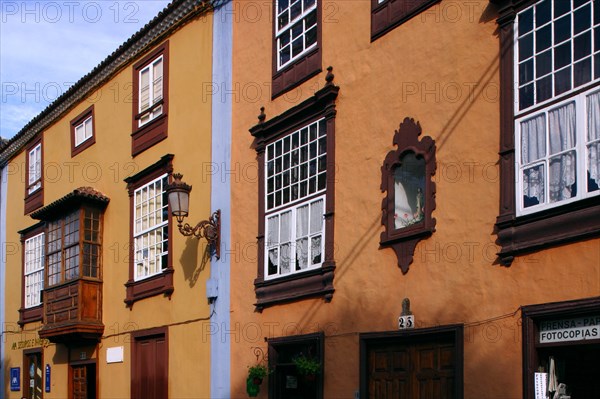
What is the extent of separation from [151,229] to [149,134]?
1.91m

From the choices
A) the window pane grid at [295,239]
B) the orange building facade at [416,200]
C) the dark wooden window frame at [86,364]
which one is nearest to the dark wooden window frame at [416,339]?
the orange building facade at [416,200]

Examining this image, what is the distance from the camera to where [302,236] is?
13109 millimetres

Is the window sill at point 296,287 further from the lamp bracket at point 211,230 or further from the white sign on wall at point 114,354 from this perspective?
the white sign on wall at point 114,354

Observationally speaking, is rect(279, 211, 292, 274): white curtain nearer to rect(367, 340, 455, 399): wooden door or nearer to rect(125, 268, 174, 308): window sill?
rect(367, 340, 455, 399): wooden door

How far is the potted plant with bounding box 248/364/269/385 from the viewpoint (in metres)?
13.3

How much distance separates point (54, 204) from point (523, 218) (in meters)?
12.9

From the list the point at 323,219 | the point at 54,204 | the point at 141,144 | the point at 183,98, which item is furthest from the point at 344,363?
the point at 54,204

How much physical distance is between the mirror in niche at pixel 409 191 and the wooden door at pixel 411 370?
5.02ft

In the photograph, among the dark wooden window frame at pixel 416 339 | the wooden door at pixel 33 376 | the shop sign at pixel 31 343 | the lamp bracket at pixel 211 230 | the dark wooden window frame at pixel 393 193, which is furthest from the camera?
the wooden door at pixel 33 376

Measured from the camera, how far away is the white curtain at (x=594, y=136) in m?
8.66

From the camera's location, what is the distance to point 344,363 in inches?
467

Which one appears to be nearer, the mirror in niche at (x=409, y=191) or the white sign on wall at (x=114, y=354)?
the mirror in niche at (x=409, y=191)

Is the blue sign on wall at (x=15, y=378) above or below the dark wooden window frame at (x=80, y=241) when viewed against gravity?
below

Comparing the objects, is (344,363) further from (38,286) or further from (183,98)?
(38,286)
